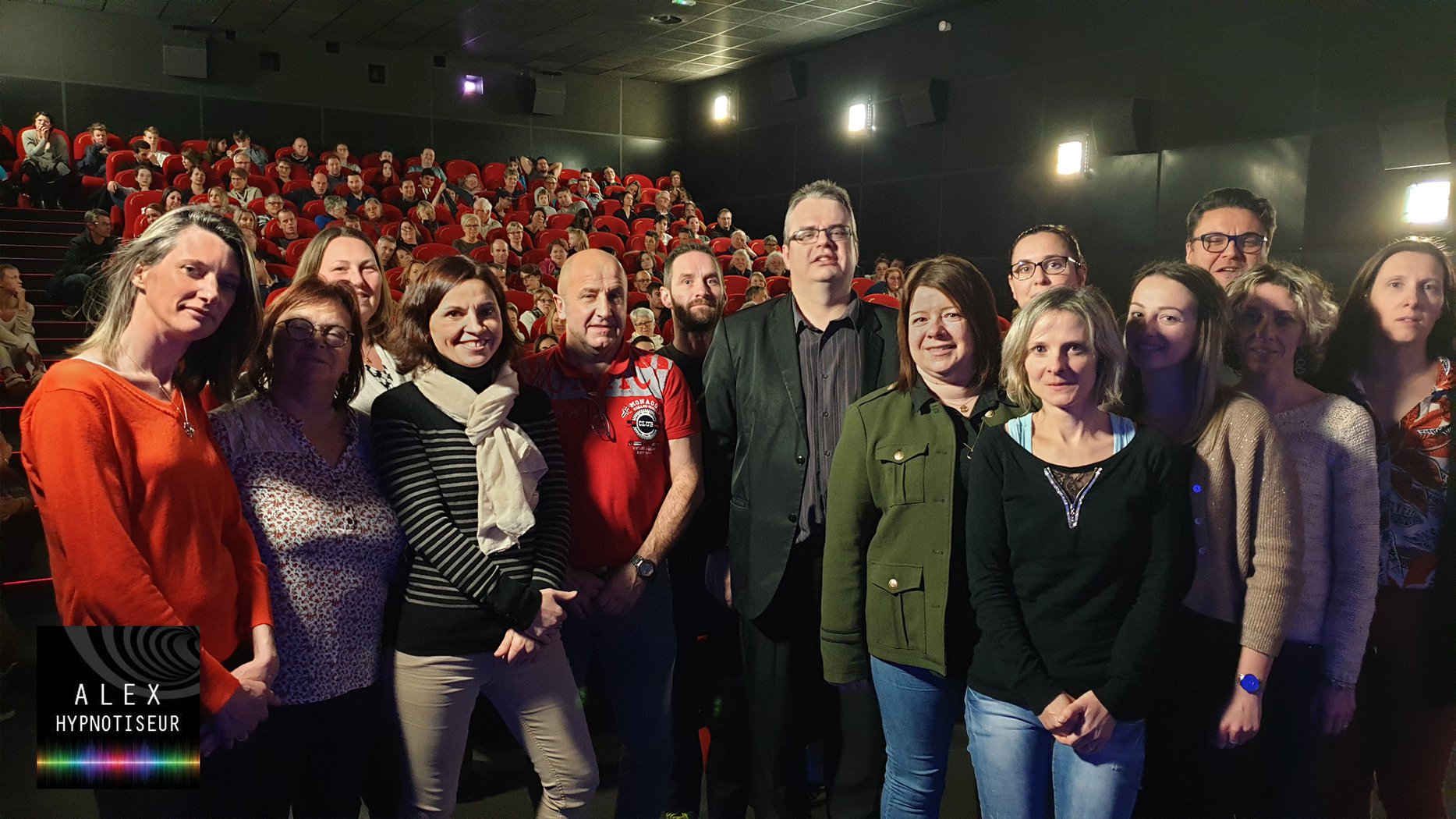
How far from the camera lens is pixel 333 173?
292 inches

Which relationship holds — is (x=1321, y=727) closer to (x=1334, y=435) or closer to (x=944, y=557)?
(x=1334, y=435)

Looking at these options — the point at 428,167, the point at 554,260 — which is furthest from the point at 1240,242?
the point at 428,167

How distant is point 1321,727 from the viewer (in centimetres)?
174

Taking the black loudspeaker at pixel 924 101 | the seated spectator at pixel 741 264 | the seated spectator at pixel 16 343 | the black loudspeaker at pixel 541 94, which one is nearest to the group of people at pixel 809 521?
the seated spectator at pixel 16 343

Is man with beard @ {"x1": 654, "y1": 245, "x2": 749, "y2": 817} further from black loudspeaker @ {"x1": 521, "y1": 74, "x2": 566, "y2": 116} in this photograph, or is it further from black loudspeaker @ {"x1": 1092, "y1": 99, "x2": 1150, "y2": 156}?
black loudspeaker @ {"x1": 521, "y1": 74, "x2": 566, "y2": 116}

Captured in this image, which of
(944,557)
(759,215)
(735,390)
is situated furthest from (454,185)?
(944,557)

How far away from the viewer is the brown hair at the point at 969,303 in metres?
1.70

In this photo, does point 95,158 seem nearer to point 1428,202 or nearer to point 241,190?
point 241,190

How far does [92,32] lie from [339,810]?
27.5 feet

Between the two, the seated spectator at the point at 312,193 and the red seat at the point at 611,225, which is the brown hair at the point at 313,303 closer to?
the seated spectator at the point at 312,193

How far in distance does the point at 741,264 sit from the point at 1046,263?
3803 mm

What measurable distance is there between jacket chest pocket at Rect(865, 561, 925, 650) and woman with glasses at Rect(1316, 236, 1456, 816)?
94 cm

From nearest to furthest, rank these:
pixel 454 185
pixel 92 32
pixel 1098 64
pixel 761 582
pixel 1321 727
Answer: pixel 1321 727 → pixel 761 582 → pixel 1098 64 → pixel 92 32 → pixel 454 185

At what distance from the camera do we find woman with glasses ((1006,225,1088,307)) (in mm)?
1968
